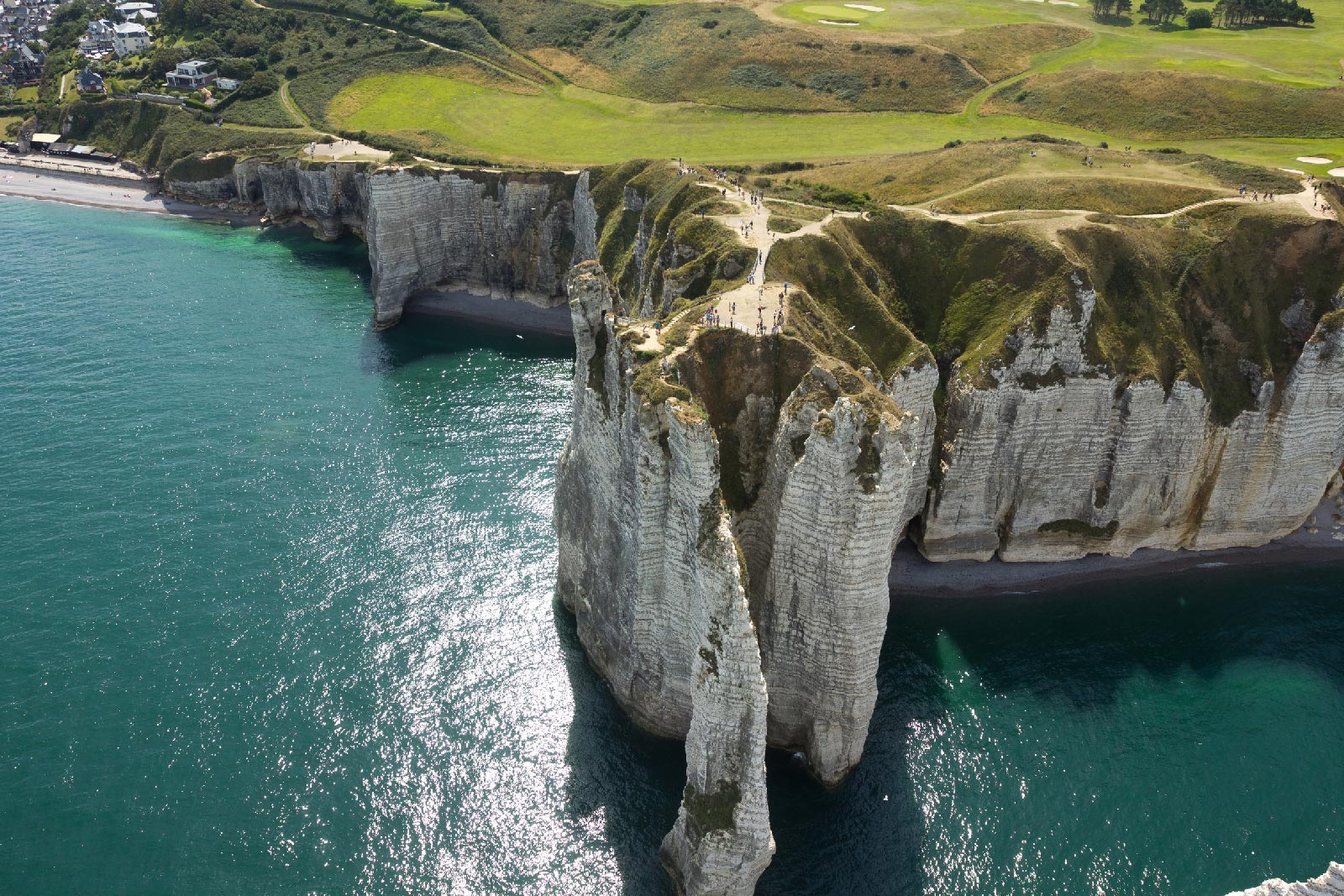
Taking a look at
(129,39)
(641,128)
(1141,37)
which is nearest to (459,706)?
(641,128)

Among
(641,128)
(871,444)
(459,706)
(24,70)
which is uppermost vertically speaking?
(641,128)

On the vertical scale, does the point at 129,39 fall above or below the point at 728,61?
below

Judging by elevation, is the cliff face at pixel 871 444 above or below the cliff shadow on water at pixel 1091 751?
above

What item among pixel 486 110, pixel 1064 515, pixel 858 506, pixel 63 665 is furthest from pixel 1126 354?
pixel 486 110

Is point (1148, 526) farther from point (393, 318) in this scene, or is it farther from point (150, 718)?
point (393, 318)

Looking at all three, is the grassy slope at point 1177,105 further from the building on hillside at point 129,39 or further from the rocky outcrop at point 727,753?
the building on hillside at point 129,39

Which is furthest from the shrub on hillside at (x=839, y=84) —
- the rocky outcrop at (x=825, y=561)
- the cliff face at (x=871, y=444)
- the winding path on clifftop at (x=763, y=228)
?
the rocky outcrop at (x=825, y=561)

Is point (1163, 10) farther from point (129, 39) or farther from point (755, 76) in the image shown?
point (129, 39)
